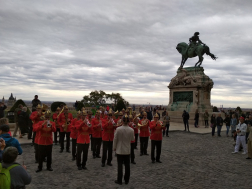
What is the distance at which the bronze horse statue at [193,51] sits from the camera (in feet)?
84.0

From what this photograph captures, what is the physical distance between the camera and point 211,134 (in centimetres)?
1697

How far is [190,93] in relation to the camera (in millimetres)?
24547

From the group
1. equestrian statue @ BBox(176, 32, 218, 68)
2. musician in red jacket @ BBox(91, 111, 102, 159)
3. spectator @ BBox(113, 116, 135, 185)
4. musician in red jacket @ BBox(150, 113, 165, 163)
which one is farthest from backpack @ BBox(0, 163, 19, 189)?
equestrian statue @ BBox(176, 32, 218, 68)

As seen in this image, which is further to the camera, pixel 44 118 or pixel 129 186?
pixel 44 118

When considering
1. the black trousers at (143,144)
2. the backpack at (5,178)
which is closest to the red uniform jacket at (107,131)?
the black trousers at (143,144)

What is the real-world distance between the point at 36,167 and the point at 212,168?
20.0ft

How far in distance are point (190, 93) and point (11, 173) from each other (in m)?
23.0

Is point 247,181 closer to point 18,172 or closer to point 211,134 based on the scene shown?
point 18,172

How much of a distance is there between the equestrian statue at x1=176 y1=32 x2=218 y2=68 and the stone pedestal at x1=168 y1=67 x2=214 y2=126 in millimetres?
1596

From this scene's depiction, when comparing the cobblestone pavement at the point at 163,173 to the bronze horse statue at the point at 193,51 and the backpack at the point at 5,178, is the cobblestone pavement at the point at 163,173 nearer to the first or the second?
the backpack at the point at 5,178

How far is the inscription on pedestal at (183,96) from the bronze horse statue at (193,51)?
3813 mm

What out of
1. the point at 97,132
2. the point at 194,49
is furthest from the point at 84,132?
the point at 194,49

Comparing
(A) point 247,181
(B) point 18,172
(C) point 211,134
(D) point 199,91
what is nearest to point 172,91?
(D) point 199,91

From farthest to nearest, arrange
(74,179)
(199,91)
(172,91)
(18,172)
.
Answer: (172,91)
(199,91)
(74,179)
(18,172)
